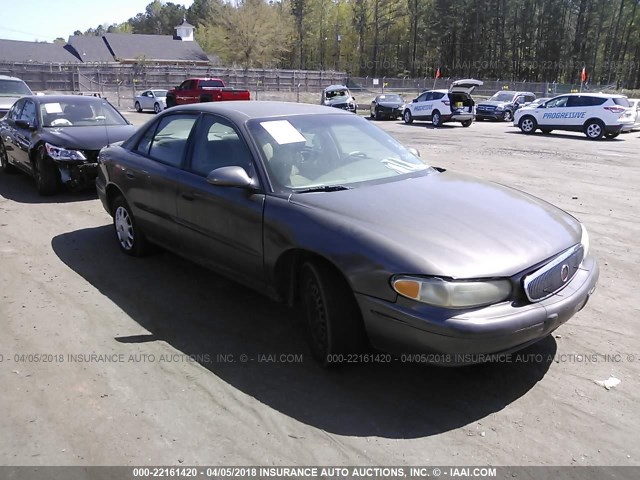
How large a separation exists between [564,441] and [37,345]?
3487 millimetres

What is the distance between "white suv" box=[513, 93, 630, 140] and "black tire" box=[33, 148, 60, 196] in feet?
59.9

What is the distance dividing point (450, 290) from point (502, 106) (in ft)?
94.9

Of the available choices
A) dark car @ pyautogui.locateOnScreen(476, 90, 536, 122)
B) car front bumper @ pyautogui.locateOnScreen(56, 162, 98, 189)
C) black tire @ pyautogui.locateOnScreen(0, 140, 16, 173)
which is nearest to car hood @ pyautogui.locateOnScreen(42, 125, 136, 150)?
car front bumper @ pyautogui.locateOnScreen(56, 162, 98, 189)

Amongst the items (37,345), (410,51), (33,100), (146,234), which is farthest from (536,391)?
(410,51)

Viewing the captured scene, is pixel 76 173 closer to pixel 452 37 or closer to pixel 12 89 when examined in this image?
pixel 12 89

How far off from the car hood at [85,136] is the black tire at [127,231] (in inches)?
105

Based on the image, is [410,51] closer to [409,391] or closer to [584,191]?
[584,191]

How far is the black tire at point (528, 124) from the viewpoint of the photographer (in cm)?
2170

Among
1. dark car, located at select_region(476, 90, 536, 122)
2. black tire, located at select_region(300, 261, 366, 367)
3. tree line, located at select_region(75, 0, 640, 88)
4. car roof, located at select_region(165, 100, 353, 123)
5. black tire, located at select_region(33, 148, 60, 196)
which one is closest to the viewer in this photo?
black tire, located at select_region(300, 261, 366, 367)

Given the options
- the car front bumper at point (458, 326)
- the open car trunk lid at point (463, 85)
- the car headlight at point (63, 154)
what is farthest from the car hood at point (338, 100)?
the car front bumper at point (458, 326)

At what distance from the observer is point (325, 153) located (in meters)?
4.12

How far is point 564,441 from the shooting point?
279cm

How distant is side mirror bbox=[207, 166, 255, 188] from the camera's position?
12.1 feet

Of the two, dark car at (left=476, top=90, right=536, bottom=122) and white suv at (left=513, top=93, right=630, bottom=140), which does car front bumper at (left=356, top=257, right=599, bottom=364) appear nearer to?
white suv at (left=513, top=93, right=630, bottom=140)
